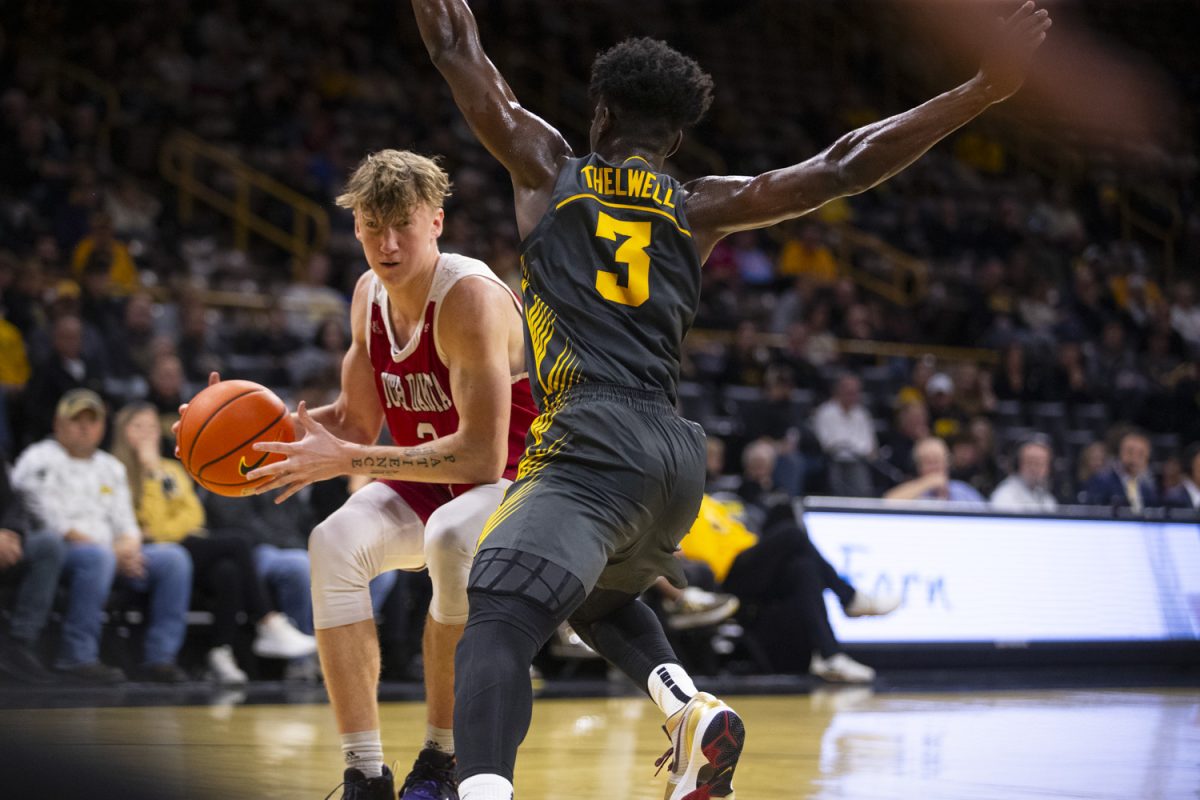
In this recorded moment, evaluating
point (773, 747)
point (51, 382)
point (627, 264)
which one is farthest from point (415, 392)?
point (51, 382)

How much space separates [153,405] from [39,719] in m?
3.05

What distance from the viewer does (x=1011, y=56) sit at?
3322 millimetres

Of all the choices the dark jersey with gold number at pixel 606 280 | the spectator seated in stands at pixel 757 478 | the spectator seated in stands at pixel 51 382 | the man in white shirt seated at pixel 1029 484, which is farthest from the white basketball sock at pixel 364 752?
the man in white shirt seated at pixel 1029 484

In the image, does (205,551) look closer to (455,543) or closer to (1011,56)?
(455,543)

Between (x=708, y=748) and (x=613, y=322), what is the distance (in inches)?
39.1

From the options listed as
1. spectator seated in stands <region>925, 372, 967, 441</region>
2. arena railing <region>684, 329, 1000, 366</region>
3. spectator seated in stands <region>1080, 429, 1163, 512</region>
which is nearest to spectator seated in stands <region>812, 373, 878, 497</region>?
spectator seated in stands <region>925, 372, 967, 441</region>

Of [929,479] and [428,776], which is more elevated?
[929,479]

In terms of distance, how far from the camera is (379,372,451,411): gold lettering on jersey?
13.1 ft

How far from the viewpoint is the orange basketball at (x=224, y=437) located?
381 centimetres

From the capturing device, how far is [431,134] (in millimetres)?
14703

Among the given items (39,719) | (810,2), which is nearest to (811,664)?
(39,719)

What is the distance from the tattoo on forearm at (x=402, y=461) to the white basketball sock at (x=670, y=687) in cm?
75

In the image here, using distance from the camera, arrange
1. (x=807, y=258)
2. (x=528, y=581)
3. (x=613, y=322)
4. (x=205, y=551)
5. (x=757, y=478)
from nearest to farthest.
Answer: (x=528, y=581), (x=613, y=322), (x=205, y=551), (x=757, y=478), (x=807, y=258)

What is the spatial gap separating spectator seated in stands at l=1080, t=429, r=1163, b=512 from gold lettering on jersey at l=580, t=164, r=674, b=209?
26.5 ft
